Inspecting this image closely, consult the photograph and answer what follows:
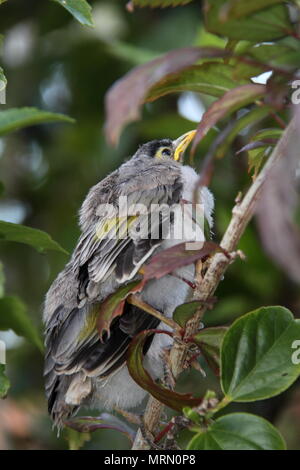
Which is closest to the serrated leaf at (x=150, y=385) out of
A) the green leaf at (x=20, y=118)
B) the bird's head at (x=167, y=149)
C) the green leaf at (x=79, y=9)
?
the green leaf at (x=79, y=9)

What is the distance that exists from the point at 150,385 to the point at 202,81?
665 millimetres

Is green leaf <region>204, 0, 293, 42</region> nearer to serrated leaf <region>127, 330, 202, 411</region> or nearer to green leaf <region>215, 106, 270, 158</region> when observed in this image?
green leaf <region>215, 106, 270, 158</region>

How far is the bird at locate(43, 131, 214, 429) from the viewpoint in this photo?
84.9 inches

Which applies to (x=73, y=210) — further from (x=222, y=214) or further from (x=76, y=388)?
(x=76, y=388)

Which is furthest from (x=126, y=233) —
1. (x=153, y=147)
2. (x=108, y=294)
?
(x=153, y=147)

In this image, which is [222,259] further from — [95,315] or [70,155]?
[70,155]

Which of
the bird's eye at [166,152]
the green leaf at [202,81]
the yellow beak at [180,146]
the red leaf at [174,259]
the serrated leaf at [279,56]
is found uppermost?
the serrated leaf at [279,56]

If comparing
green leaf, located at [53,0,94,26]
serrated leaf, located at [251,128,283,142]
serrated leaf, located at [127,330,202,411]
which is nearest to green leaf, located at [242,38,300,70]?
serrated leaf, located at [251,128,283,142]

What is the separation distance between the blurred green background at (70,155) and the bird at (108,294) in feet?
3.57

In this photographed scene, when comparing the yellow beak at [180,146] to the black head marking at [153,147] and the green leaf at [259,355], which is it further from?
the green leaf at [259,355]

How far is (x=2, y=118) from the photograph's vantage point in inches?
92.9

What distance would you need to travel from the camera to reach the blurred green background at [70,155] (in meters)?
3.70

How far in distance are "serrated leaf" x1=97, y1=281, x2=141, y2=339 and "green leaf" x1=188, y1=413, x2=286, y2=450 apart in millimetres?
298

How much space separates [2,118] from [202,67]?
985mm
